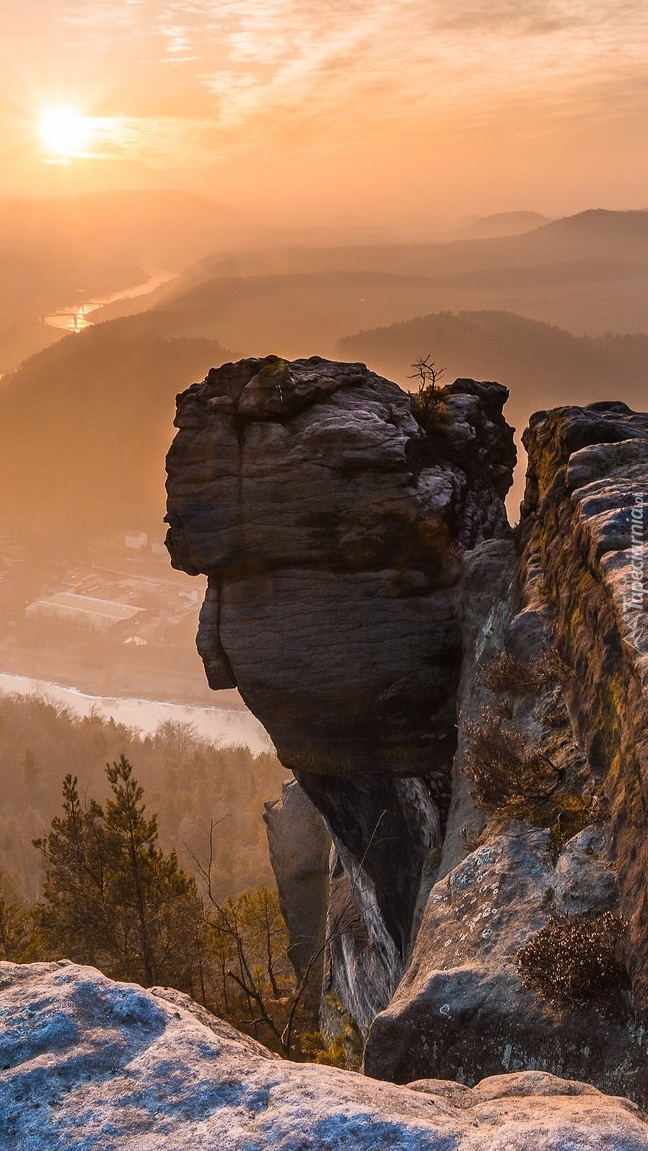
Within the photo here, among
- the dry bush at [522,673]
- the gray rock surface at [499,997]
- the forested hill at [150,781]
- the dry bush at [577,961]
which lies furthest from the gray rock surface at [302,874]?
the forested hill at [150,781]

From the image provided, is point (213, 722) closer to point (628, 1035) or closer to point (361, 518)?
point (361, 518)

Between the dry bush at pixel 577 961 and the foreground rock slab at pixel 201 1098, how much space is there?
211 centimetres

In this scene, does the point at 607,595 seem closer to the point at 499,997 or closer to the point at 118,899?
the point at 499,997

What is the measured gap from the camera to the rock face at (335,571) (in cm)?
2066

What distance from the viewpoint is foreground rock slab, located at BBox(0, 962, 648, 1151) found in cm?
476

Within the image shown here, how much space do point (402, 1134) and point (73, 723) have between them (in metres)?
147

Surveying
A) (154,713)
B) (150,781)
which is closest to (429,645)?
(150,781)

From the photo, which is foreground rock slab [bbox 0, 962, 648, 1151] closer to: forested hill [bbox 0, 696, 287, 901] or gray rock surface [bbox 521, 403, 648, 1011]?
gray rock surface [bbox 521, 403, 648, 1011]

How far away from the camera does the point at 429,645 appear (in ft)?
67.2

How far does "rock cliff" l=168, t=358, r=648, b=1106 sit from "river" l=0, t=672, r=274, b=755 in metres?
115

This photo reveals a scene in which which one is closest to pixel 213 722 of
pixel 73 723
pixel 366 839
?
pixel 73 723

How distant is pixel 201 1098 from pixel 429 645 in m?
15.8

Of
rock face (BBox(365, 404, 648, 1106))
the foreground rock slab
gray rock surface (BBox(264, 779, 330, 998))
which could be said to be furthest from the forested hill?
the foreground rock slab

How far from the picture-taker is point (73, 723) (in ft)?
470
